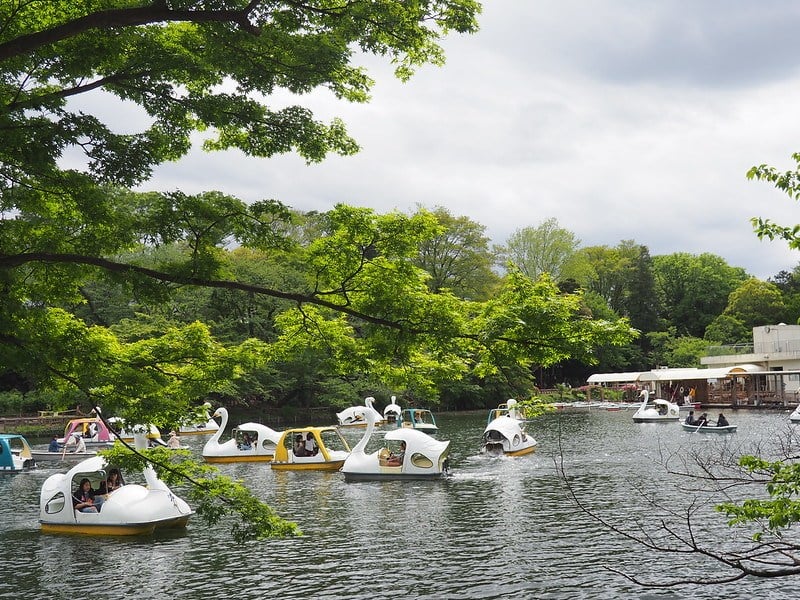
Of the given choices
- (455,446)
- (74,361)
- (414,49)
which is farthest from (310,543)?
(455,446)

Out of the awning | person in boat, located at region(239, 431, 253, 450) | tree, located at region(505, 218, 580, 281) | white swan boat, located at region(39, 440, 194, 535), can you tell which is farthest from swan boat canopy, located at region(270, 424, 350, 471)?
tree, located at region(505, 218, 580, 281)

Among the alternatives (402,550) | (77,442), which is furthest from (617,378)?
(402,550)

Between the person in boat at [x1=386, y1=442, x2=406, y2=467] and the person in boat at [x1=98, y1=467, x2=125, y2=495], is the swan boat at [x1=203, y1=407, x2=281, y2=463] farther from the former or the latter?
the person in boat at [x1=98, y1=467, x2=125, y2=495]

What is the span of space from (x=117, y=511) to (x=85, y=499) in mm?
1582

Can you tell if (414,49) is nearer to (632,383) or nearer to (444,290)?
(444,290)

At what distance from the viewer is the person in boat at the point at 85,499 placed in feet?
59.7

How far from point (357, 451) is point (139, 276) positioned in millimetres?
18519

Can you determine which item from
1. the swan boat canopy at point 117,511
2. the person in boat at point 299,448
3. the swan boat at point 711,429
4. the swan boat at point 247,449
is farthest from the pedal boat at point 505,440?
the swan boat canopy at point 117,511

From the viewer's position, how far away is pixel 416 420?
4919 cm

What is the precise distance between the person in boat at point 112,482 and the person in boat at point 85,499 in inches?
11.4

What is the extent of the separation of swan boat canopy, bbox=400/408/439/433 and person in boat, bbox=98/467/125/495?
27.1 meters

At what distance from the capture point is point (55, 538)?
704 inches

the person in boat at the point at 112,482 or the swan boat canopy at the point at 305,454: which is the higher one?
the person in boat at the point at 112,482

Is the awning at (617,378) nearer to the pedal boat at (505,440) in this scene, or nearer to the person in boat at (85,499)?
the pedal boat at (505,440)
